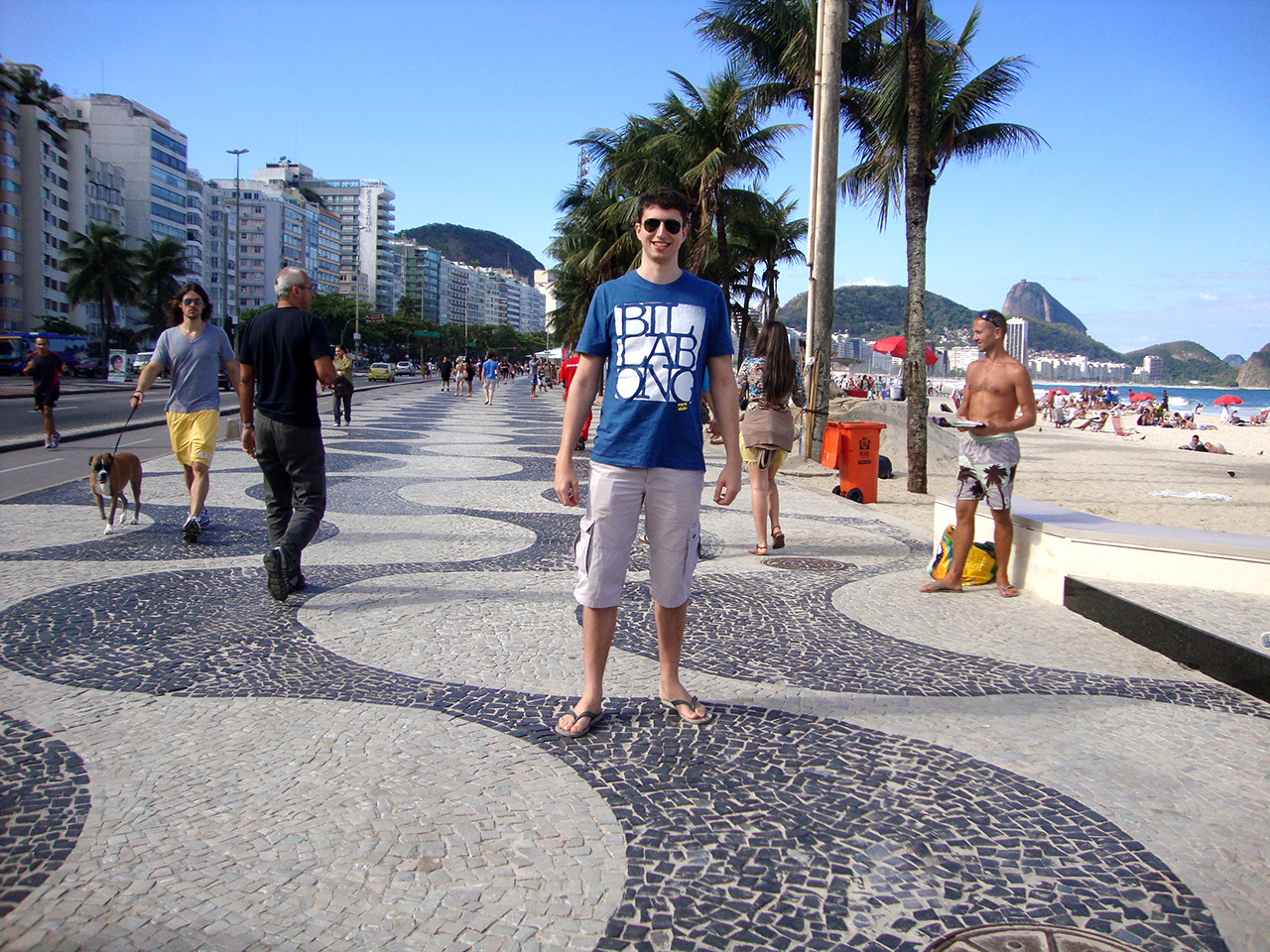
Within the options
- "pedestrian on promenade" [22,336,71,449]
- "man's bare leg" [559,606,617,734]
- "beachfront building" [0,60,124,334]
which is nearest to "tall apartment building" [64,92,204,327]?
"beachfront building" [0,60,124,334]

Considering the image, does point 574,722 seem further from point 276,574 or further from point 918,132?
point 918,132

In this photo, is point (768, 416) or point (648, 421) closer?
point (648, 421)

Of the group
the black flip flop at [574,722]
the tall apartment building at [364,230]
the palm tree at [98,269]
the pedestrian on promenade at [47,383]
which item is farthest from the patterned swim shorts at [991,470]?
the tall apartment building at [364,230]

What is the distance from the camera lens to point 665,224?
3109mm

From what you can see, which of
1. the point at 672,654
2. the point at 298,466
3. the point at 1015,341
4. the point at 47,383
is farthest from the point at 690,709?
the point at 1015,341

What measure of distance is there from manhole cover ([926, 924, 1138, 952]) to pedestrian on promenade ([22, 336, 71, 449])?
13892 millimetres

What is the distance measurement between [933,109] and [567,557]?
10.5m

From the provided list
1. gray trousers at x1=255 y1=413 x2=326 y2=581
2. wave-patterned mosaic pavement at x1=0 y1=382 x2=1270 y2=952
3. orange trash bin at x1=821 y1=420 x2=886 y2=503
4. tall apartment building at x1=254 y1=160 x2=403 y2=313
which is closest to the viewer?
wave-patterned mosaic pavement at x1=0 y1=382 x2=1270 y2=952

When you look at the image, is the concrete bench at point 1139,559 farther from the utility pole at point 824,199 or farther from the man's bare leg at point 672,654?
the utility pole at point 824,199

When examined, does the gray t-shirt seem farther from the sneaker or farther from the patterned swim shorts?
the patterned swim shorts

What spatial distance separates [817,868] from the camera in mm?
2322

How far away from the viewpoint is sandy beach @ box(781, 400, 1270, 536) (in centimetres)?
1023

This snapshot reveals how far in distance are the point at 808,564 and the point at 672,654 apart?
126 inches

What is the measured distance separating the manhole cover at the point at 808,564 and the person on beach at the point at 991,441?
31.3 inches
